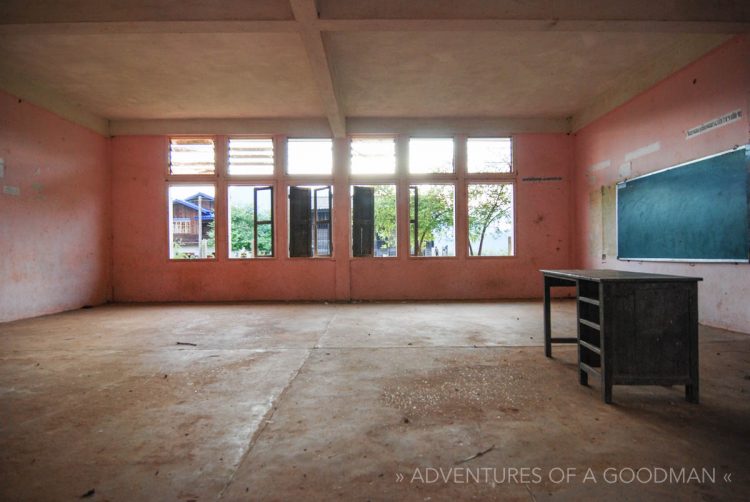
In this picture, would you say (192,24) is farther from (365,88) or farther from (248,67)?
(365,88)

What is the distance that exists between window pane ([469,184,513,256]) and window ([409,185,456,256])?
0.53m

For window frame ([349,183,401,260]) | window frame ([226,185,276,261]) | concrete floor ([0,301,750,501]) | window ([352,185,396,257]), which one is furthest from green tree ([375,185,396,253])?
concrete floor ([0,301,750,501])

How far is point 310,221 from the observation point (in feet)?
25.2

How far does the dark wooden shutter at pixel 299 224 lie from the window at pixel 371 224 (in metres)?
0.96

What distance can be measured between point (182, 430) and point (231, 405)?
36 centimetres

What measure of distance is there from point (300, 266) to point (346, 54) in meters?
4.06

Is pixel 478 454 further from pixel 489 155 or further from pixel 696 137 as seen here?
pixel 489 155

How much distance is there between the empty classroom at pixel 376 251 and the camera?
1.76m

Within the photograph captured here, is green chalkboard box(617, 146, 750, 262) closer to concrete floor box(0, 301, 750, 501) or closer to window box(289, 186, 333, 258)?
concrete floor box(0, 301, 750, 501)

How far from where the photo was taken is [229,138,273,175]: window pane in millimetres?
7680

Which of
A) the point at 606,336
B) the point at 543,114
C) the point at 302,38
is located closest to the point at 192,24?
the point at 302,38

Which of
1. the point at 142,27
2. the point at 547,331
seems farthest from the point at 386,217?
the point at 142,27

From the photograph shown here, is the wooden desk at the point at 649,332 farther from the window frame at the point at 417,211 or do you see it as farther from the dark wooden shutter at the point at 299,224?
the dark wooden shutter at the point at 299,224

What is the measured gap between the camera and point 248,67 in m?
5.43
